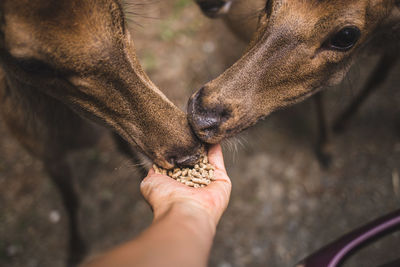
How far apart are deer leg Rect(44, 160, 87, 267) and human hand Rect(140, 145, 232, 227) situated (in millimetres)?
1732

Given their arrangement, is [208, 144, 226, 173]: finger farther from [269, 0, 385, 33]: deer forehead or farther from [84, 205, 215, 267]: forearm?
[269, 0, 385, 33]: deer forehead

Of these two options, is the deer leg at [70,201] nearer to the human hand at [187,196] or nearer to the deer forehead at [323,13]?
the human hand at [187,196]

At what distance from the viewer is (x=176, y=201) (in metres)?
1.88

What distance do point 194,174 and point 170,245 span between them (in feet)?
2.41

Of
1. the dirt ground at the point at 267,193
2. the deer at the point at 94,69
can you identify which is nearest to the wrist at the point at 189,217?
the deer at the point at 94,69

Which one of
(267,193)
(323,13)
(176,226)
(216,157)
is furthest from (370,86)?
(176,226)

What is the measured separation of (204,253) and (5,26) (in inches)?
70.7

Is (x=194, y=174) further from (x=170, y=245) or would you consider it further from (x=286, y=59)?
(x=286, y=59)

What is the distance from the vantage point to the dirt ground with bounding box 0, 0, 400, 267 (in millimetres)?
3969

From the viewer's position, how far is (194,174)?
7.05 ft

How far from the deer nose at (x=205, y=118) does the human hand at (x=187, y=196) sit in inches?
11.5

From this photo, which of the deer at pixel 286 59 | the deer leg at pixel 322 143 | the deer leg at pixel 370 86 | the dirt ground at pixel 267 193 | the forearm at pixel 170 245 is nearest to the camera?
→ the forearm at pixel 170 245

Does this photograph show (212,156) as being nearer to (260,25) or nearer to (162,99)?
(162,99)

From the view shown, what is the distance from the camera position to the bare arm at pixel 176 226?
54.6 inches
